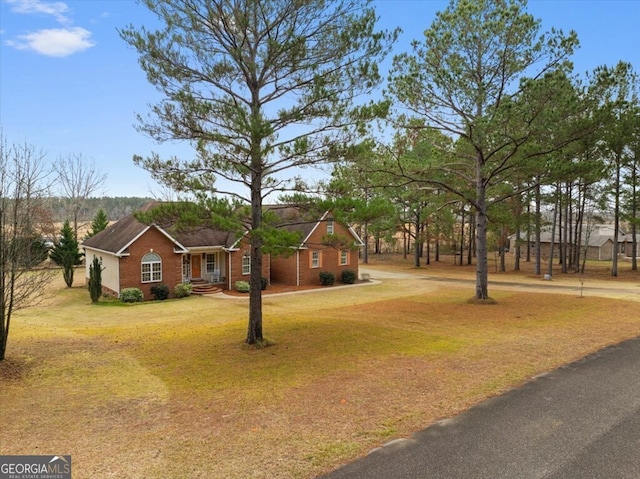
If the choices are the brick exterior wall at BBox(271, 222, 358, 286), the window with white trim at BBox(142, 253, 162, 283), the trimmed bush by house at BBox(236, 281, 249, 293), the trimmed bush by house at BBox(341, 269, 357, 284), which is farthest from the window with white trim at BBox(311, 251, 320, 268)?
the window with white trim at BBox(142, 253, 162, 283)

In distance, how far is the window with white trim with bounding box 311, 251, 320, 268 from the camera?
29.4 meters

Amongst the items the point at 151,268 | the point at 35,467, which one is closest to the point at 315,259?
the point at 151,268

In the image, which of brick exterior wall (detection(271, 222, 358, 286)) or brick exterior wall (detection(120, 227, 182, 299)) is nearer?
brick exterior wall (detection(120, 227, 182, 299))

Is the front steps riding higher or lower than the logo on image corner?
lower

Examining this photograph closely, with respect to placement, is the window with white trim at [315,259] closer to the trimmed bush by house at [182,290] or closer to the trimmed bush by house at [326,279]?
the trimmed bush by house at [326,279]

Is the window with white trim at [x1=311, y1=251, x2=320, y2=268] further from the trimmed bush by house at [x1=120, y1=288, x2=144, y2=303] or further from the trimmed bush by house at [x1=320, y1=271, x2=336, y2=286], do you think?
the trimmed bush by house at [x1=120, y1=288, x2=144, y2=303]

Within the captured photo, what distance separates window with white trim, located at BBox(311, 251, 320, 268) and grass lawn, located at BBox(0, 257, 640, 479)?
11.6 metres

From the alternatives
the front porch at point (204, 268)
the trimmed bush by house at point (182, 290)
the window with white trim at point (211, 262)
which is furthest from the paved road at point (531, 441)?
the window with white trim at point (211, 262)

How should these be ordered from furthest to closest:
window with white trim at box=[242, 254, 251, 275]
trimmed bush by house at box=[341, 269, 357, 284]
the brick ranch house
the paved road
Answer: trimmed bush by house at box=[341, 269, 357, 284], window with white trim at box=[242, 254, 251, 275], the brick ranch house, the paved road

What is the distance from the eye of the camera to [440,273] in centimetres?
3725

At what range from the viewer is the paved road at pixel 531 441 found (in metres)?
5.01

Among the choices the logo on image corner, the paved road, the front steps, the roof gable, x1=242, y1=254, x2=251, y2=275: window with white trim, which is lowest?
the front steps

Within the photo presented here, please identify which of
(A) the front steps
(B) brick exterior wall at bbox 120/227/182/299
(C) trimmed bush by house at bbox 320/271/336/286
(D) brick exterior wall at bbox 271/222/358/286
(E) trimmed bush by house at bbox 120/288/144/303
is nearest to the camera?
(E) trimmed bush by house at bbox 120/288/144/303

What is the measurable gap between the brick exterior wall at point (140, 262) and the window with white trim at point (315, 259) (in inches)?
352
